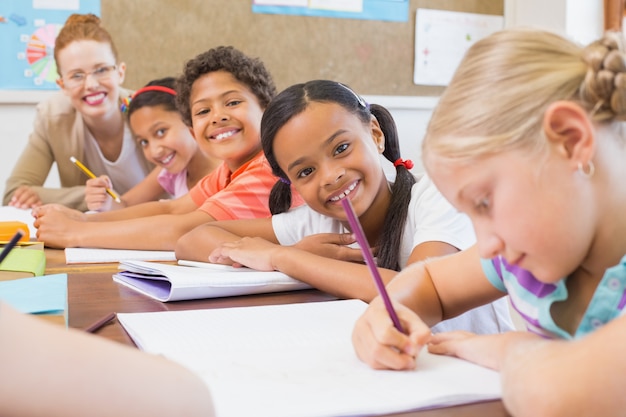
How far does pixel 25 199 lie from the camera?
249 cm

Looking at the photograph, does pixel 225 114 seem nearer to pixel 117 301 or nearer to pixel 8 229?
pixel 8 229

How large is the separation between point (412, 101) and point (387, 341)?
3.02 meters

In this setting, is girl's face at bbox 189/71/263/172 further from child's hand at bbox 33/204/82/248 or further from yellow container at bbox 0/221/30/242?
yellow container at bbox 0/221/30/242

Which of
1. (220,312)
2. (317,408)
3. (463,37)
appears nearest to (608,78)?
(317,408)

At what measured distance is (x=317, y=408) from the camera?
1.91ft

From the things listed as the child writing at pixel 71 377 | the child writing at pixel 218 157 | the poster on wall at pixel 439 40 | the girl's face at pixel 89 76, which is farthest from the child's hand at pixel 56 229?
the poster on wall at pixel 439 40

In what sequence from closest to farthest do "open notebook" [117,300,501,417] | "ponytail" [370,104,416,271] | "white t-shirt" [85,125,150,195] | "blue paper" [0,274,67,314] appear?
"open notebook" [117,300,501,417], "blue paper" [0,274,67,314], "ponytail" [370,104,416,271], "white t-shirt" [85,125,150,195]

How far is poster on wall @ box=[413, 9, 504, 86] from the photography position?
3.63 meters

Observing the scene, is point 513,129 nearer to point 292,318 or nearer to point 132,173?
point 292,318

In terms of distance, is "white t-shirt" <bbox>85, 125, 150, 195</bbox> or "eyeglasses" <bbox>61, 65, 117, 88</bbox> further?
"white t-shirt" <bbox>85, 125, 150, 195</bbox>

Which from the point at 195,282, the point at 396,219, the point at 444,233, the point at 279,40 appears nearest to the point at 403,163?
the point at 396,219

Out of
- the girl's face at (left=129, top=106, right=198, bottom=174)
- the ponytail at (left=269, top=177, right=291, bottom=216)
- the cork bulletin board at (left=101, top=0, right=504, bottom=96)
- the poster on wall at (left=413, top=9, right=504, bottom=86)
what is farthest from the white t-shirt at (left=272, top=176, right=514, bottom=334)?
the poster on wall at (left=413, top=9, right=504, bottom=86)

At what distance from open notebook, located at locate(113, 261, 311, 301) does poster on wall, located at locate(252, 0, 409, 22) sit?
93.7 inches

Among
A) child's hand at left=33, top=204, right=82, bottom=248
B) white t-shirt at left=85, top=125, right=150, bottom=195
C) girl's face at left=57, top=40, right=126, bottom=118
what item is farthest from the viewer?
white t-shirt at left=85, top=125, right=150, bottom=195
